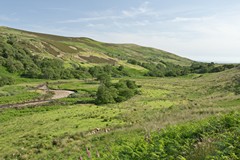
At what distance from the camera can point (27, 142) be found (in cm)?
2511

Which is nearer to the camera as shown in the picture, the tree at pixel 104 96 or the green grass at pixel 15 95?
the tree at pixel 104 96

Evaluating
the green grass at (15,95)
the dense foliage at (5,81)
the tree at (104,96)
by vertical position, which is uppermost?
the tree at (104,96)

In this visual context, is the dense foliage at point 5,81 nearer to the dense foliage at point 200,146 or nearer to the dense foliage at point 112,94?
the dense foliage at point 112,94

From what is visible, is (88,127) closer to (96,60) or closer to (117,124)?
(117,124)

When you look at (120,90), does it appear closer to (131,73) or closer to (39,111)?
(39,111)

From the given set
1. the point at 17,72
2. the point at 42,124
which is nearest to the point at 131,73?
the point at 17,72

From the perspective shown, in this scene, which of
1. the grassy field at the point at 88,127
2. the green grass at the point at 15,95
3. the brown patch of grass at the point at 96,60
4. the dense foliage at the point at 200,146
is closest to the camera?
the dense foliage at the point at 200,146

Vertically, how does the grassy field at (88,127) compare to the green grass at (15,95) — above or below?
above

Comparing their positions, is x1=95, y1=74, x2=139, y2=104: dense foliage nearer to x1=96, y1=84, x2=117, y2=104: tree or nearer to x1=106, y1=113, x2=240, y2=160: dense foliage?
x1=96, y1=84, x2=117, y2=104: tree

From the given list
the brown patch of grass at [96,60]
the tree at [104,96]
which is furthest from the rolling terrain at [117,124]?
the brown patch of grass at [96,60]

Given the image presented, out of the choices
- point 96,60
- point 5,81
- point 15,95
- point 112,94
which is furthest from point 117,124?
point 96,60

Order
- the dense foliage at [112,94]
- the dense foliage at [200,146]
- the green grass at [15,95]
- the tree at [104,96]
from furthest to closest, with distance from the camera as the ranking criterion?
the green grass at [15,95]
the dense foliage at [112,94]
the tree at [104,96]
the dense foliage at [200,146]

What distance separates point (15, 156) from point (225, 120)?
17.2 meters

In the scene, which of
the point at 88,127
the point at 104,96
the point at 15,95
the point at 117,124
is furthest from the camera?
the point at 15,95
